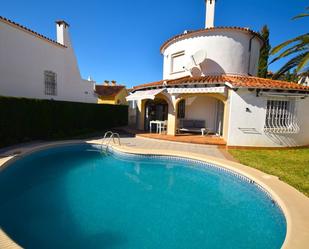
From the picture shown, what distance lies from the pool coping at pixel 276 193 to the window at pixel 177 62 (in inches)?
706

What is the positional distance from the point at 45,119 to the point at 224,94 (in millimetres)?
23674

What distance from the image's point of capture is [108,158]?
2012 centimetres

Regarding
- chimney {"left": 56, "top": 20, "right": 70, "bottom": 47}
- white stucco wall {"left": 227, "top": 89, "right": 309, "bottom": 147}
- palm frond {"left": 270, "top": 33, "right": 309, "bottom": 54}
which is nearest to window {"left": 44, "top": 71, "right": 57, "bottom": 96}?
chimney {"left": 56, "top": 20, "right": 70, "bottom": 47}

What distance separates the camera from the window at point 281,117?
2228cm

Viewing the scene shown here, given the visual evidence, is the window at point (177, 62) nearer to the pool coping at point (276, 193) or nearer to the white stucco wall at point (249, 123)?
the white stucco wall at point (249, 123)

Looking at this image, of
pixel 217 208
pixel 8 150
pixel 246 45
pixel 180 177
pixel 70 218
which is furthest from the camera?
pixel 246 45

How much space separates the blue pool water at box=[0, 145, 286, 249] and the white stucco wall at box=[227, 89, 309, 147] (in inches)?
319

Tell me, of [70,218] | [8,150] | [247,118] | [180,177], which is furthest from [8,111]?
[247,118]

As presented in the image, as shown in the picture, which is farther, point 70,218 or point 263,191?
point 263,191

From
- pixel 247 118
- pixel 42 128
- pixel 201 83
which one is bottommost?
pixel 42 128

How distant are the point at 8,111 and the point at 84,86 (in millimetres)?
19490

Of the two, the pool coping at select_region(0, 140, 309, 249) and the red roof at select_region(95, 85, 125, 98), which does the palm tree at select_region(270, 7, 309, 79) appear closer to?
the pool coping at select_region(0, 140, 309, 249)

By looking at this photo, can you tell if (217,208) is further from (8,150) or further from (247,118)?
(8,150)

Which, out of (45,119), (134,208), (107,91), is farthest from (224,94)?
(107,91)
